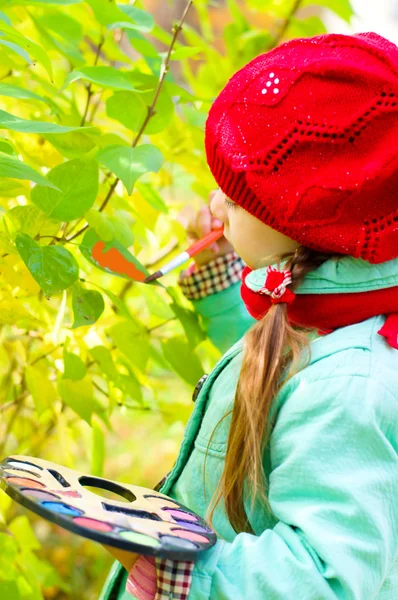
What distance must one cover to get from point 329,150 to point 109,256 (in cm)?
35

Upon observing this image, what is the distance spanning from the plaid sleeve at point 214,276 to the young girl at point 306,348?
0.36 m

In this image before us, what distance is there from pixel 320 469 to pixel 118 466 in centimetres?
205

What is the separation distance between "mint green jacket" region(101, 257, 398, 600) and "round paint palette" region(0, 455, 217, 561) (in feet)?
0.19

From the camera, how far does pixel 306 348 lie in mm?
861

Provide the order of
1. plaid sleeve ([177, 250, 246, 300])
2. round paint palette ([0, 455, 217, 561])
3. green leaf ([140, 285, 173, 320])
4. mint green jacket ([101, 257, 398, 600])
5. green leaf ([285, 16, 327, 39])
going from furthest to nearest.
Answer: green leaf ([285, 16, 327, 39]) → plaid sleeve ([177, 250, 246, 300]) → green leaf ([140, 285, 173, 320]) → mint green jacket ([101, 257, 398, 600]) → round paint palette ([0, 455, 217, 561])

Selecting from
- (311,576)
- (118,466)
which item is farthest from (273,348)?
(118,466)

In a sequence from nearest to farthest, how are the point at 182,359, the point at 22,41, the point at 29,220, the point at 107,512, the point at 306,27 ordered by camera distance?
the point at 107,512 → the point at 22,41 → the point at 29,220 → the point at 182,359 → the point at 306,27

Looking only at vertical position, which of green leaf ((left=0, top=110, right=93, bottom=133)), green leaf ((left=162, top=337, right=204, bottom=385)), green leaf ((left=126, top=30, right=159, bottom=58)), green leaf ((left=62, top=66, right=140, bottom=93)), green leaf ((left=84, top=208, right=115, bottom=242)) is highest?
green leaf ((left=126, top=30, right=159, bottom=58))

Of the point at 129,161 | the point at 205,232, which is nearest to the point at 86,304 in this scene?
the point at 129,161

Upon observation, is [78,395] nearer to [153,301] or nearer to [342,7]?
[153,301]

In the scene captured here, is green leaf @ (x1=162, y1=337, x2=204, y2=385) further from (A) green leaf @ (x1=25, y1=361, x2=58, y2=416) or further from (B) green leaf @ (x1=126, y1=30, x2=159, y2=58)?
(B) green leaf @ (x1=126, y1=30, x2=159, y2=58)

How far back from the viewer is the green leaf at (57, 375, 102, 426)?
1.09 metres

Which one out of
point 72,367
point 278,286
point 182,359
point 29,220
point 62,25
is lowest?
point 182,359

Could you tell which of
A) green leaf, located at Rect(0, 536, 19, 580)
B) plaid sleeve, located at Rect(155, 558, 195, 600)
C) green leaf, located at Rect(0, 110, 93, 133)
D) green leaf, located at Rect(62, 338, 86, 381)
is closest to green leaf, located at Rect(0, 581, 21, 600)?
green leaf, located at Rect(0, 536, 19, 580)
